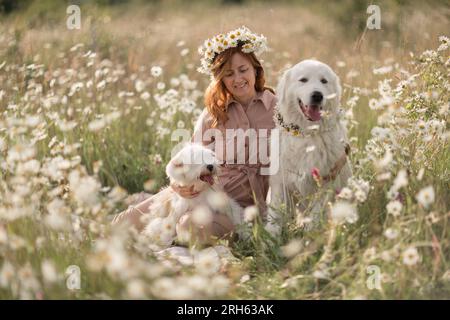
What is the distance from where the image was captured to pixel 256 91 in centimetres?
485

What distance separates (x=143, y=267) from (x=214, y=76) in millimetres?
2699

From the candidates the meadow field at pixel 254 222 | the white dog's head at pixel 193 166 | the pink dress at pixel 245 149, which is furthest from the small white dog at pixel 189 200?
the meadow field at pixel 254 222

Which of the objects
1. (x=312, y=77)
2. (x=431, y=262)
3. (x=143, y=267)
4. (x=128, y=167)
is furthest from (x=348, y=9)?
(x=143, y=267)

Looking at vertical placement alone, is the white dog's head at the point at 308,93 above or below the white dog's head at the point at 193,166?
above

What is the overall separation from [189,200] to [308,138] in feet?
A: 3.18

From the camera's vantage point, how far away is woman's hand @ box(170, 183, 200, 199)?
13.9 ft

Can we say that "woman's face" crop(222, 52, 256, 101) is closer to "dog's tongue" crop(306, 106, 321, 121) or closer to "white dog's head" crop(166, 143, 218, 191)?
"white dog's head" crop(166, 143, 218, 191)

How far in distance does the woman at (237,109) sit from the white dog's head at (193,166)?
489 mm

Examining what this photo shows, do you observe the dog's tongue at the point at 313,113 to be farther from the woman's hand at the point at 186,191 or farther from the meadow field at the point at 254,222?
the woman's hand at the point at 186,191

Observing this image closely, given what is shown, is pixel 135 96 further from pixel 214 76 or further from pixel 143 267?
pixel 143 267

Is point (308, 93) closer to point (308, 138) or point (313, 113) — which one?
point (313, 113)

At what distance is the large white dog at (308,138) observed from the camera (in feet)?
12.8

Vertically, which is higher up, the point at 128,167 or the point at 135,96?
the point at 135,96

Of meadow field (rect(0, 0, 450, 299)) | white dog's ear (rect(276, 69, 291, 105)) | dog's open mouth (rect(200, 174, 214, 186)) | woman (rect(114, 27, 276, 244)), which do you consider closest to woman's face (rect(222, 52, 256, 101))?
woman (rect(114, 27, 276, 244))
